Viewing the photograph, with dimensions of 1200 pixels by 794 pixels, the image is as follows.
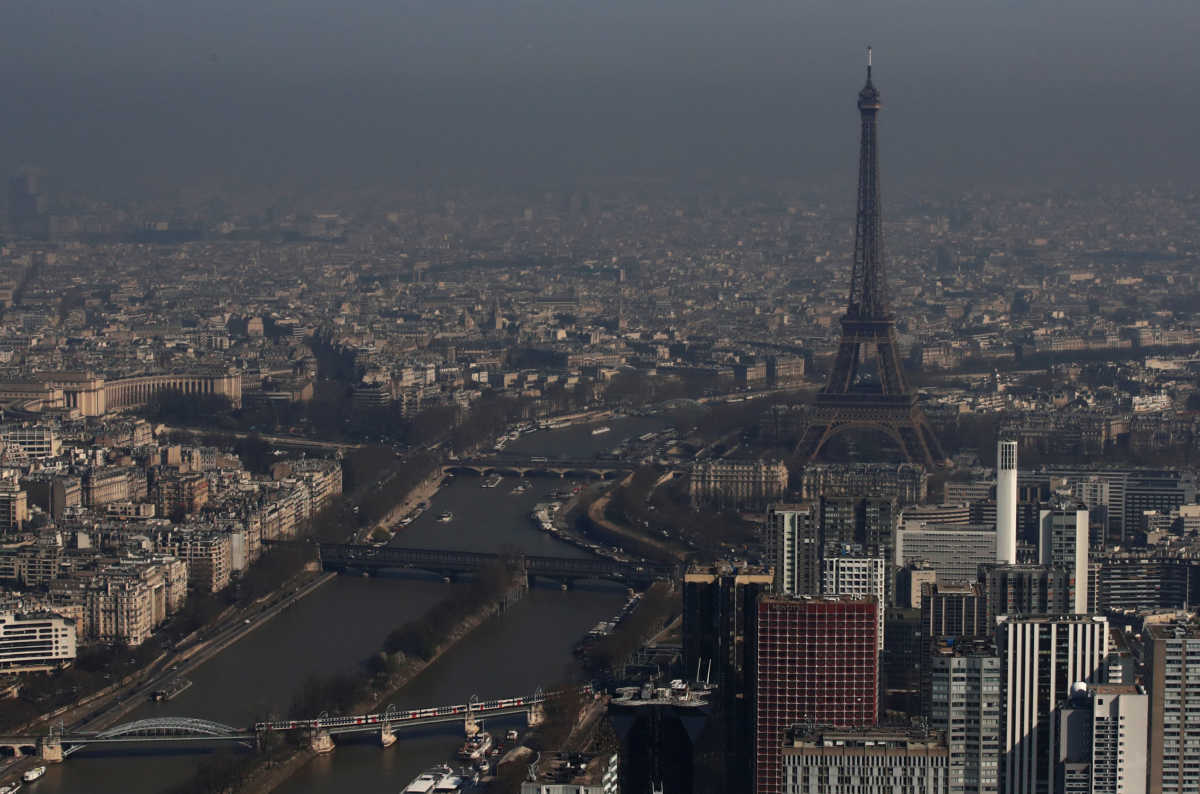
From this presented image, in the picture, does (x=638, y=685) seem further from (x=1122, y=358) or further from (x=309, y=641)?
(x=1122, y=358)

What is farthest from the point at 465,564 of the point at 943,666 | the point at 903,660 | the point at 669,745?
the point at 943,666

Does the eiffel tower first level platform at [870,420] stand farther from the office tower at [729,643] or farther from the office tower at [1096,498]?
the office tower at [729,643]

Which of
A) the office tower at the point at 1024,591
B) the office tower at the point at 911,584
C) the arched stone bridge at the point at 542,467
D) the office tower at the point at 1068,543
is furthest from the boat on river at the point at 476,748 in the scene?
the arched stone bridge at the point at 542,467

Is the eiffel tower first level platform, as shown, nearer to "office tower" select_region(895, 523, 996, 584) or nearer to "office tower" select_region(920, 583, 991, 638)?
"office tower" select_region(895, 523, 996, 584)

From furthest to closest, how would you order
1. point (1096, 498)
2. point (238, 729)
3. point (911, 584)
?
point (1096, 498), point (911, 584), point (238, 729)

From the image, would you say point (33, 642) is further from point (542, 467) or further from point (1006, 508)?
point (542, 467)

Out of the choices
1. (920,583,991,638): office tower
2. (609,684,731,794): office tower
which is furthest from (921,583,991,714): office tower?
(609,684,731,794): office tower
